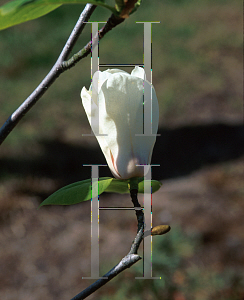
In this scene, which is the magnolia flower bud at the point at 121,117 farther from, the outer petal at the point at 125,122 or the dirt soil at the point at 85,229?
the dirt soil at the point at 85,229

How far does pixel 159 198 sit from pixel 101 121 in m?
1.64

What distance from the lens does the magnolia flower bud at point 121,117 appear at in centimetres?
Result: 33

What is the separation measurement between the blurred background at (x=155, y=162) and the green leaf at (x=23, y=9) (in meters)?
1.33

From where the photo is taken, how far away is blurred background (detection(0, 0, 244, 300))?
1488mm

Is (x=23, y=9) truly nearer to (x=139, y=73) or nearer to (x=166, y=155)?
(x=139, y=73)

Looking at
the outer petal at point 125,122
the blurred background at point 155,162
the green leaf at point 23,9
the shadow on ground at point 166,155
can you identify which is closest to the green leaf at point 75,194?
the outer petal at point 125,122

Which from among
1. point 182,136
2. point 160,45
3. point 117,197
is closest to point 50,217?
point 117,197

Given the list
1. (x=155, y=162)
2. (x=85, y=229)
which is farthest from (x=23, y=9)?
(x=155, y=162)

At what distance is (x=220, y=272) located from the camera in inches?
57.4

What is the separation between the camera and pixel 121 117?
0.34 m

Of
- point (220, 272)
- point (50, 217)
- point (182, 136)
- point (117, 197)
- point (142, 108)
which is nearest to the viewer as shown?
point (142, 108)

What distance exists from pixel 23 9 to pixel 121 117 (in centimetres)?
14

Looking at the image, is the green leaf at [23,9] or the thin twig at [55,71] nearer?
the green leaf at [23,9]

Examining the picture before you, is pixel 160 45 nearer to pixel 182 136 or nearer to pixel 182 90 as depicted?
pixel 182 90
